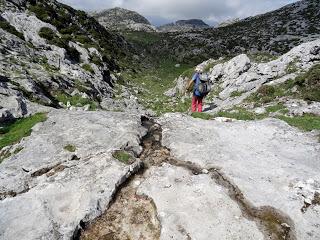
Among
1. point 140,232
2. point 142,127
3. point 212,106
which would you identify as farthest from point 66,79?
point 140,232

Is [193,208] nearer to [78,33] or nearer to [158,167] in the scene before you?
[158,167]

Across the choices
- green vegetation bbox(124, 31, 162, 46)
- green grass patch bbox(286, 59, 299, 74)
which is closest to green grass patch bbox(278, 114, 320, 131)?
green grass patch bbox(286, 59, 299, 74)

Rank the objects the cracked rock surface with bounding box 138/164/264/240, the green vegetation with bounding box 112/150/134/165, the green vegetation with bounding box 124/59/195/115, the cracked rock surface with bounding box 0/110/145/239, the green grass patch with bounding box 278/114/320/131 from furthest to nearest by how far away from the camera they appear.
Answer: the green vegetation with bounding box 124/59/195/115, the green grass patch with bounding box 278/114/320/131, the green vegetation with bounding box 112/150/134/165, the cracked rock surface with bounding box 0/110/145/239, the cracked rock surface with bounding box 138/164/264/240

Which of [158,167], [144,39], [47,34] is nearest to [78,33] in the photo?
[47,34]

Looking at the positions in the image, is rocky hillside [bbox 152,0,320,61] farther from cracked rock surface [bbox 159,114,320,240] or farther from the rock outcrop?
cracked rock surface [bbox 159,114,320,240]

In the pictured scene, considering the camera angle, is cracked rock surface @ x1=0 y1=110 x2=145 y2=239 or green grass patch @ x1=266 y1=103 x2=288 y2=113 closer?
cracked rock surface @ x1=0 y1=110 x2=145 y2=239

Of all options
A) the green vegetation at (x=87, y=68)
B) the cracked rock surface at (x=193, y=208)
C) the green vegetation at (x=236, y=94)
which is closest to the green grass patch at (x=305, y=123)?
the cracked rock surface at (x=193, y=208)

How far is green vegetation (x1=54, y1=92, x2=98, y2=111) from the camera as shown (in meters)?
26.7

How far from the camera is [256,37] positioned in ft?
283

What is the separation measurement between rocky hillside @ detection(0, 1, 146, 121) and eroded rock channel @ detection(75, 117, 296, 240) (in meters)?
10.7

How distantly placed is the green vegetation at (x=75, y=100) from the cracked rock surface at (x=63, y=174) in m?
7.46

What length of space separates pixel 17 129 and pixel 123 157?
6.90m

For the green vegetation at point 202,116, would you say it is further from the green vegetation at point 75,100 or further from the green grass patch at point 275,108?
the green vegetation at point 75,100

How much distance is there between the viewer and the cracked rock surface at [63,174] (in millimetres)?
11133
